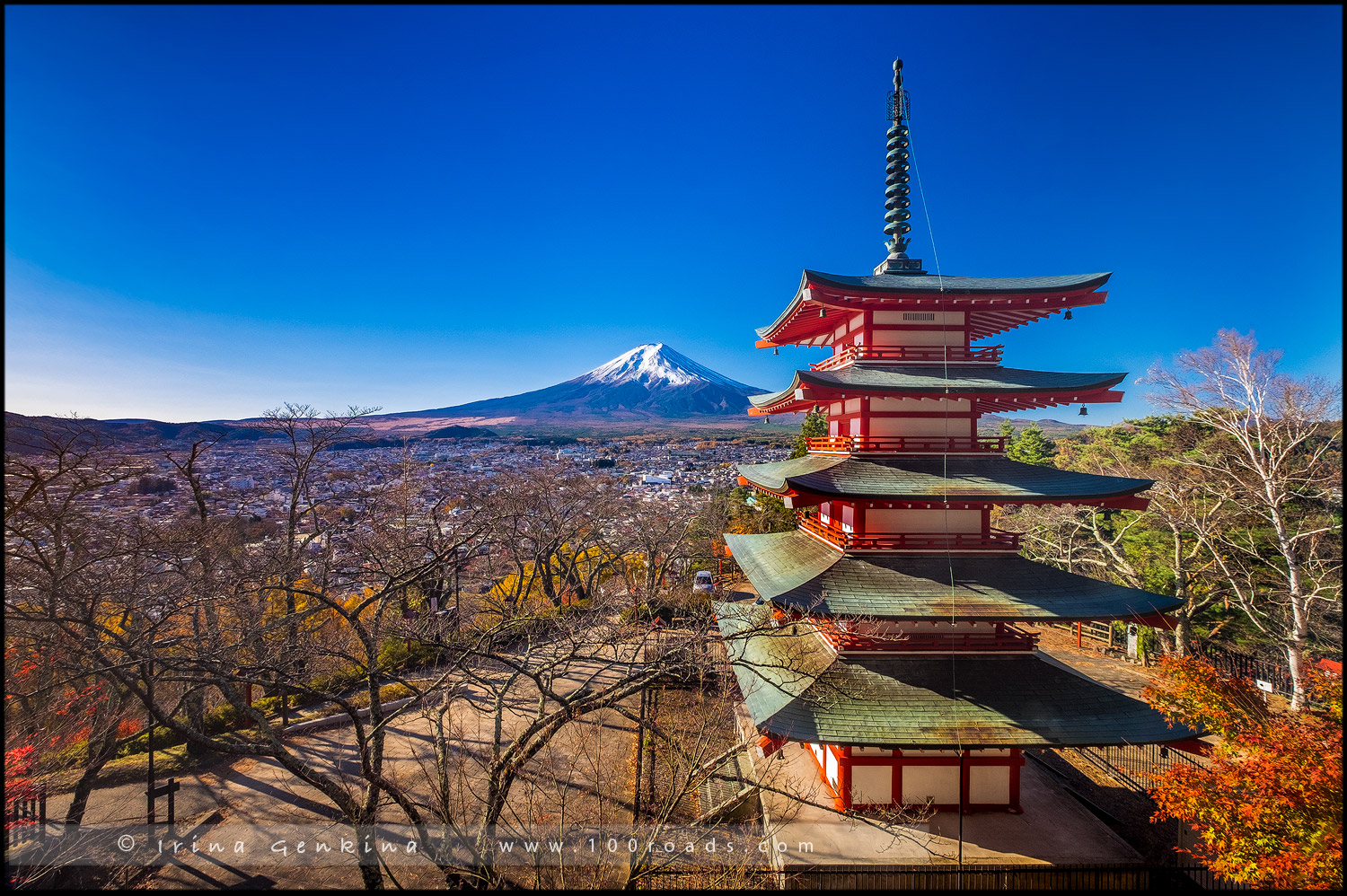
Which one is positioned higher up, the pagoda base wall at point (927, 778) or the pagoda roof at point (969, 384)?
the pagoda roof at point (969, 384)

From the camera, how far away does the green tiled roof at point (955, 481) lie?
7.65 m

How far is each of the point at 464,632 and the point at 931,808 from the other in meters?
12.7

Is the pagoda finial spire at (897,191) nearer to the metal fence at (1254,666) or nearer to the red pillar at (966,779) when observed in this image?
the red pillar at (966,779)

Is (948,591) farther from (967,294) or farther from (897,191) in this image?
(897,191)

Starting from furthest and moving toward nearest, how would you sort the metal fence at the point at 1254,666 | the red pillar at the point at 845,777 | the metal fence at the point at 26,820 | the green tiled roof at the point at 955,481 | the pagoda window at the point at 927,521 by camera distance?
1. the metal fence at the point at 1254,666
2. the pagoda window at the point at 927,521
3. the red pillar at the point at 845,777
4. the metal fence at the point at 26,820
5. the green tiled roof at the point at 955,481

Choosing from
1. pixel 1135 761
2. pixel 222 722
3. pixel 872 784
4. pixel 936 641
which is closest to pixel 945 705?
pixel 936 641

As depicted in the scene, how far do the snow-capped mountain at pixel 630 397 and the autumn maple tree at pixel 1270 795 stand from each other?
5936cm

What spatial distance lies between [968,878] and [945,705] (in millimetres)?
2551

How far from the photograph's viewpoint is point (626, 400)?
75.0 meters

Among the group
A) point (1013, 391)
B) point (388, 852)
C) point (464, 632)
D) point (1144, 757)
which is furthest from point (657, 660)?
point (1144, 757)

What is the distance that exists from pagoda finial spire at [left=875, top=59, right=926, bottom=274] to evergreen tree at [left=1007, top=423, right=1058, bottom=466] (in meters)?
23.8

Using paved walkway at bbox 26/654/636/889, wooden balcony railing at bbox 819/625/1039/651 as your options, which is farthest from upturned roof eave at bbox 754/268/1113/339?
paved walkway at bbox 26/654/636/889

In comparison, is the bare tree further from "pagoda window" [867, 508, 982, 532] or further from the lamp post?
the lamp post

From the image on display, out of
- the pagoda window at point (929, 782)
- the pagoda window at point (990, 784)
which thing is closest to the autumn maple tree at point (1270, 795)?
the pagoda window at point (990, 784)
